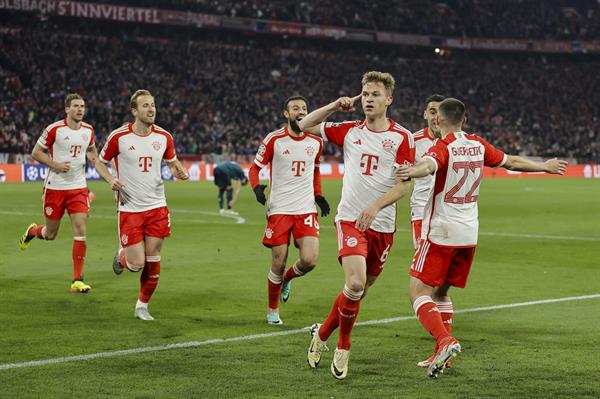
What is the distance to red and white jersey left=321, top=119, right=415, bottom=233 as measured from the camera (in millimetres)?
8148

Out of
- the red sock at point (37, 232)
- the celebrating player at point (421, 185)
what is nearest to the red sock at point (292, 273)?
the celebrating player at point (421, 185)

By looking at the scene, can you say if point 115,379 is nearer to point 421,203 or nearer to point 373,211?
point 373,211

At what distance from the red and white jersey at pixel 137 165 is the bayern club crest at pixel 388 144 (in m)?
3.37

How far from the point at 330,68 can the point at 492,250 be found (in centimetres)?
4851

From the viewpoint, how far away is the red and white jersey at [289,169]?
10461mm

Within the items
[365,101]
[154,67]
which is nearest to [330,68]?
[154,67]

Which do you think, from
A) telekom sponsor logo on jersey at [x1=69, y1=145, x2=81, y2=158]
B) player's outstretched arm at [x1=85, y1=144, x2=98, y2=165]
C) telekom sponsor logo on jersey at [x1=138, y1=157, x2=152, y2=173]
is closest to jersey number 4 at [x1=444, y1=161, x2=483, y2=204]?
telekom sponsor logo on jersey at [x1=138, y1=157, x2=152, y2=173]

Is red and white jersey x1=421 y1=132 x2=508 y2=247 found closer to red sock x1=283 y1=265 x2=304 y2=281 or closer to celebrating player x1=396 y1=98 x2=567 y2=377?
celebrating player x1=396 y1=98 x2=567 y2=377

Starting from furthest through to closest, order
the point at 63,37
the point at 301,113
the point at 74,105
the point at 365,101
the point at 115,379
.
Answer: the point at 63,37 < the point at 74,105 < the point at 301,113 < the point at 365,101 < the point at 115,379

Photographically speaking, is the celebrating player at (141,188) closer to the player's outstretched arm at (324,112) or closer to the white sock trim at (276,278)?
the white sock trim at (276,278)

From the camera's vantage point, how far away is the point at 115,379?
7.38 metres

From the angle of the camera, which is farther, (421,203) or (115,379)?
Result: (421,203)

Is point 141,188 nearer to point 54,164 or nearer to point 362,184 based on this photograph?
point 54,164

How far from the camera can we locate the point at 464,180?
7.51m
